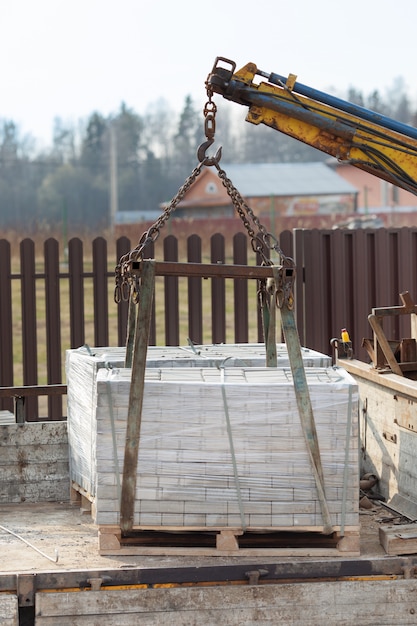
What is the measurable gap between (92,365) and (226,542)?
136 cm

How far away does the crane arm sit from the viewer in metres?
5.76

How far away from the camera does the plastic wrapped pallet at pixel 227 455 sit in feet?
14.6

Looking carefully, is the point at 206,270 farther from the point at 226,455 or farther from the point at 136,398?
the point at 226,455

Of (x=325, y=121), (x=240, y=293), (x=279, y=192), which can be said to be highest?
(x=279, y=192)

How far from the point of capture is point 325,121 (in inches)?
230

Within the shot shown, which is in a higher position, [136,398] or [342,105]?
[342,105]

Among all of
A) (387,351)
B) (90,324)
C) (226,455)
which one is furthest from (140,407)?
(90,324)

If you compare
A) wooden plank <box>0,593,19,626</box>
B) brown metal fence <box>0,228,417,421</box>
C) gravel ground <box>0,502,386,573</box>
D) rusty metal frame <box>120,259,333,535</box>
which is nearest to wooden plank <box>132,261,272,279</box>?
rusty metal frame <box>120,259,333,535</box>

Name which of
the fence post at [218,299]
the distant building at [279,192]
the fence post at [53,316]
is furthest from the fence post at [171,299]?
the distant building at [279,192]

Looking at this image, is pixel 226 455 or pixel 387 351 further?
pixel 387 351

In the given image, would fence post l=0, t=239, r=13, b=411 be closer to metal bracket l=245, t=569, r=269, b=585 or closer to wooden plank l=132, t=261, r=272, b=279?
wooden plank l=132, t=261, r=272, b=279

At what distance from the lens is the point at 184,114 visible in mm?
86250

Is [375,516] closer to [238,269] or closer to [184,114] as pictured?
[238,269]

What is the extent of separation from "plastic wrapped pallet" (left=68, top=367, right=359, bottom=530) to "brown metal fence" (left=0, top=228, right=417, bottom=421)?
4917 millimetres
